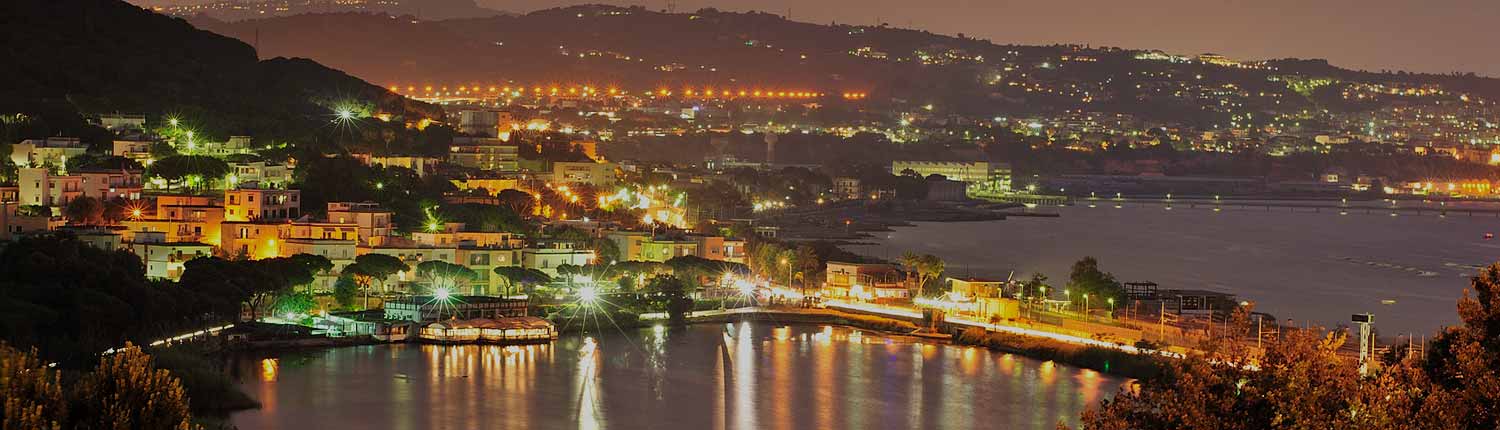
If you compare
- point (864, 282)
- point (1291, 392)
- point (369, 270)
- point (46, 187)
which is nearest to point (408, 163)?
point (864, 282)

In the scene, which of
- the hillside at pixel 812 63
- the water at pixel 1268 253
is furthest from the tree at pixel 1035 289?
the hillside at pixel 812 63

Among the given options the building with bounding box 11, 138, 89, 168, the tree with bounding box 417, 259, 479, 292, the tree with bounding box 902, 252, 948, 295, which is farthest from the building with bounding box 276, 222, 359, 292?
the tree with bounding box 902, 252, 948, 295

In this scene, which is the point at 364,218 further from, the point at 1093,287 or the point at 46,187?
the point at 1093,287

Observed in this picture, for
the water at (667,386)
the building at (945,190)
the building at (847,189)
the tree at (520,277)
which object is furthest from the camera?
the building at (945,190)

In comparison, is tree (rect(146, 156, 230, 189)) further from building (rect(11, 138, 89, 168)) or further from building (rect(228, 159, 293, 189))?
building (rect(11, 138, 89, 168))

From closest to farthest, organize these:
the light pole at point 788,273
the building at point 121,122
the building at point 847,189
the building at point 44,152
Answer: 1. the building at point 44,152
2. the light pole at point 788,273
3. the building at point 121,122
4. the building at point 847,189

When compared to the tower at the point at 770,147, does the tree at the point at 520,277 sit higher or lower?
lower

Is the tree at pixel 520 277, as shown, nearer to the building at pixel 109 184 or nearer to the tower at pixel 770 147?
the building at pixel 109 184
